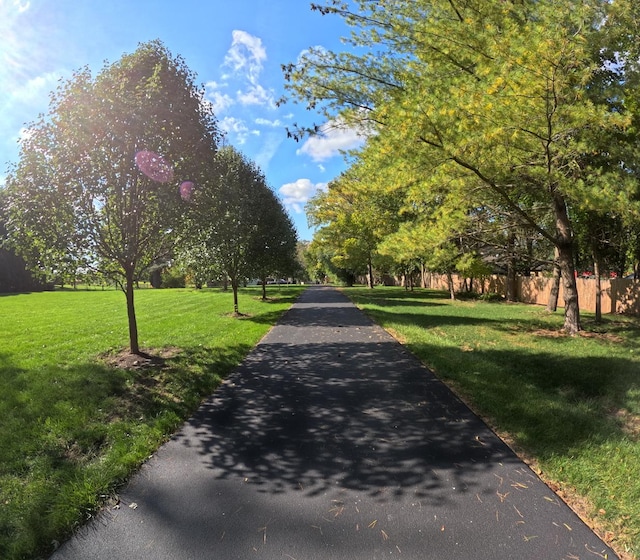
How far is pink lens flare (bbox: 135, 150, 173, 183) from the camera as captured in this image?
23.4ft

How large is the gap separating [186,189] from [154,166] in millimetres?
672

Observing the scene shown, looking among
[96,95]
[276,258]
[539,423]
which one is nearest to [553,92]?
[539,423]

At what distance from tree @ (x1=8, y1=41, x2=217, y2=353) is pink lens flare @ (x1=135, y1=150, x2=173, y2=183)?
0.02m

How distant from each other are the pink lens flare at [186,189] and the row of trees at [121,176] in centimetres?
2

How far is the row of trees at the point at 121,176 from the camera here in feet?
22.2

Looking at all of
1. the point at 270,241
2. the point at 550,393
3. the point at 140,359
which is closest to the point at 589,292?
the point at 270,241

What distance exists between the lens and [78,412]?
202 inches

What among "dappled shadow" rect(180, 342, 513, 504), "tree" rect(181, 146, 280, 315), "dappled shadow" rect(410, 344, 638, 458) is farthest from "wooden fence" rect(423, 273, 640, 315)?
"tree" rect(181, 146, 280, 315)

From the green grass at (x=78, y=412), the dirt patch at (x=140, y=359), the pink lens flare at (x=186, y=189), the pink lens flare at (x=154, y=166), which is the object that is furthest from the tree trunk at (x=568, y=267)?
the dirt patch at (x=140, y=359)

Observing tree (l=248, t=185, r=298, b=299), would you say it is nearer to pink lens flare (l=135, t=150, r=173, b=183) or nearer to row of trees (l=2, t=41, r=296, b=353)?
row of trees (l=2, t=41, r=296, b=353)

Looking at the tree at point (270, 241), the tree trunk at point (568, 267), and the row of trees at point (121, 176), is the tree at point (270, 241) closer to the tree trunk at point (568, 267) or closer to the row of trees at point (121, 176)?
the row of trees at point (121, 176)

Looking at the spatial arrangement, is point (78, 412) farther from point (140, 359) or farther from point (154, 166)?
point (154, 166)

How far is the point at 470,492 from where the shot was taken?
323cm

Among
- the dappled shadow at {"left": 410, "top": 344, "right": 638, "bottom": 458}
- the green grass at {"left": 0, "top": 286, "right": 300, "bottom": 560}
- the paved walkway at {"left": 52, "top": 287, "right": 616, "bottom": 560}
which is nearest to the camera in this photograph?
the paved walkway at {"left": 52, "top": 287, "right": 616, "bottom": 560}
